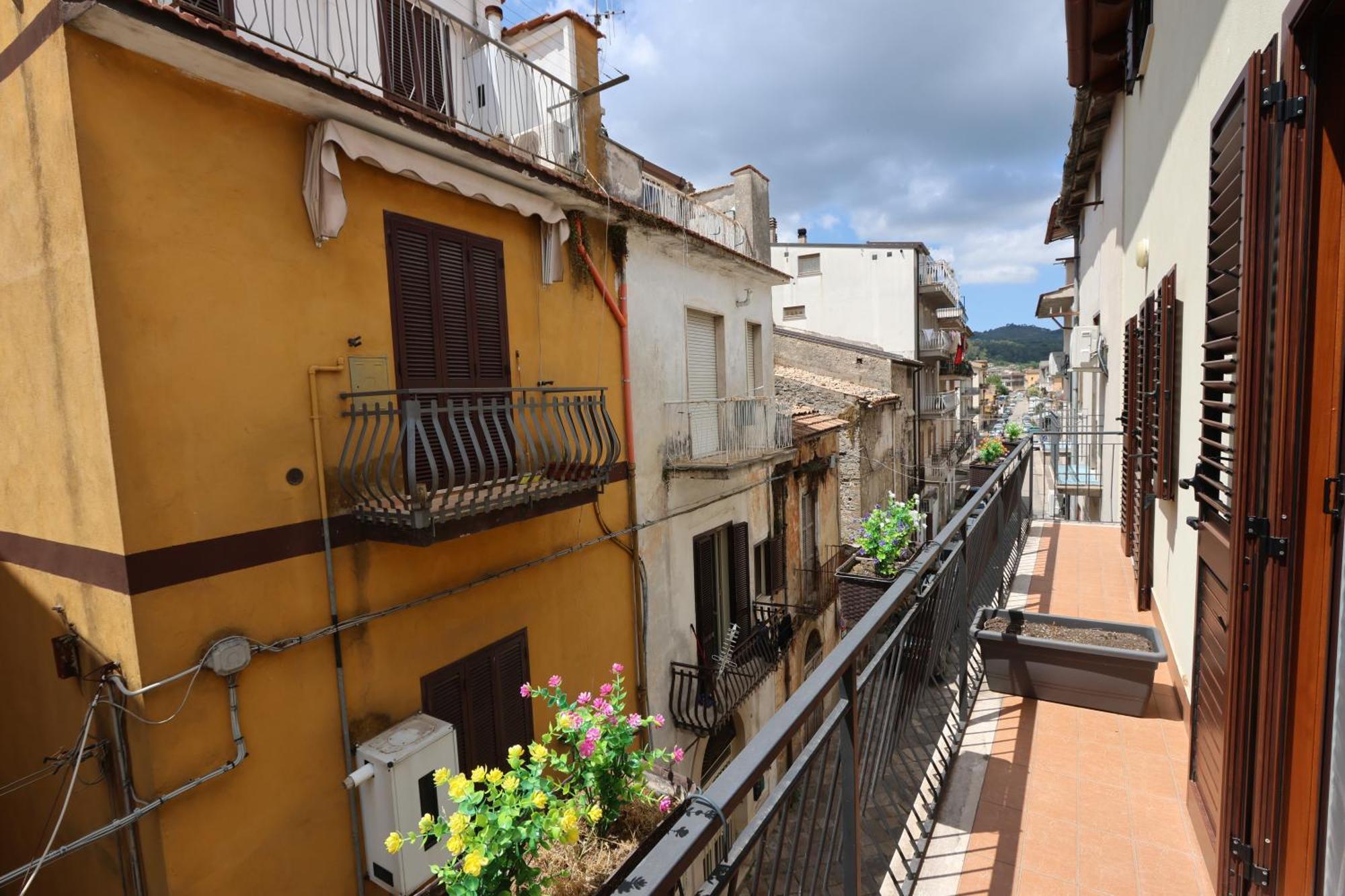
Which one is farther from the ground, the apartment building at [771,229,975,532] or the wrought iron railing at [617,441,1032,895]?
the apartment building at [771,229,975,532]

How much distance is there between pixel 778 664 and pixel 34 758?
10146 millimetres

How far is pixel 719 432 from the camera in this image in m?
10.2

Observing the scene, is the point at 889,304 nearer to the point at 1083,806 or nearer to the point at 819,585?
the point at 819,585

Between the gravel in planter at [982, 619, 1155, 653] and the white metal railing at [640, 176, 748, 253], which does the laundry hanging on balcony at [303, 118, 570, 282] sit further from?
the gravel in planter at [982, 619, 1155, 653]

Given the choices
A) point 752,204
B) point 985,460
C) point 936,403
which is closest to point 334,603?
point 752,204

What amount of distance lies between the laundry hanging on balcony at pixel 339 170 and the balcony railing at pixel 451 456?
1.38 meters

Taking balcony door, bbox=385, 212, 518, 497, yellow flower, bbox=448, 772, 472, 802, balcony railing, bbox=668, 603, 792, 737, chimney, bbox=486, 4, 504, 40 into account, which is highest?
chimney, bbox=486, 4, 504, 40

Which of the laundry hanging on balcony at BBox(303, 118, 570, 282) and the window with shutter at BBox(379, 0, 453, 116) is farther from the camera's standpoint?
the window with shutter at BBox(379, 0, 453, 116)

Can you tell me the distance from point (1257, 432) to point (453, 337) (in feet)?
19.0

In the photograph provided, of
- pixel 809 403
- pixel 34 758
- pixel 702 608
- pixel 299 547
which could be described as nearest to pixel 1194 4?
pixel 299 547

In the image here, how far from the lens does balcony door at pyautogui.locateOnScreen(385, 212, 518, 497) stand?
565 centimetres

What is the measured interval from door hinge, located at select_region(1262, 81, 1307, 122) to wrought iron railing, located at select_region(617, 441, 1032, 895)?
1.72 meters

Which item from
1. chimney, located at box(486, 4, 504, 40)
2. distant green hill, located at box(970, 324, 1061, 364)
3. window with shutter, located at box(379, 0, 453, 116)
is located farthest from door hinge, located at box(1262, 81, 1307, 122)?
distant green hill, located at box(970, 324, 1061, 364)

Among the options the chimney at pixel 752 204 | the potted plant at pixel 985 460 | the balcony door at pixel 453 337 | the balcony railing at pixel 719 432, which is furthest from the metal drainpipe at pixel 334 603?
the potted plant at pixel 985 460
